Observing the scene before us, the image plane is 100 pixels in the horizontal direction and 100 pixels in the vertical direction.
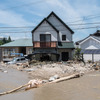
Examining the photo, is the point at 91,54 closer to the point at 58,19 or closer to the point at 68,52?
the point at 68,52

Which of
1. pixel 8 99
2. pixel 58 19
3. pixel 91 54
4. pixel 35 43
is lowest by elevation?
pixel 8 99

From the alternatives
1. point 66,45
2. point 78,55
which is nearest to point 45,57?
point 66,45

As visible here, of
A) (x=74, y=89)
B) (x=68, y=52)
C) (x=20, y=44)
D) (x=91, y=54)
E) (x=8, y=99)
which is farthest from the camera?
(x=20, y=44)

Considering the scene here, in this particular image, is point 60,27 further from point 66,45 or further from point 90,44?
point 90,44

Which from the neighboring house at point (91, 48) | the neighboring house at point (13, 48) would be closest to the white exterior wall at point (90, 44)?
the neighboring house at point (91, 48)

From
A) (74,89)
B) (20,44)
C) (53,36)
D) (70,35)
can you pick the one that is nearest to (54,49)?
(53,36)

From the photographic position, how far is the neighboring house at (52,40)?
23.7 metres

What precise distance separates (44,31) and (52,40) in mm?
1913

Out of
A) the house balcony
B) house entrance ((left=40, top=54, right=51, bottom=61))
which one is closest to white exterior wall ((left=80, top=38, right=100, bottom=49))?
the house balcony

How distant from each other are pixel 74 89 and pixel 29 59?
591 inches

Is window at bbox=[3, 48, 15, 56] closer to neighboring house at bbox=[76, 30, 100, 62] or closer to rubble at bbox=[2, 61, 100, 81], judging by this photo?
rubble at bbox=[2, 61, 100, 81]

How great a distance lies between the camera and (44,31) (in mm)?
24125

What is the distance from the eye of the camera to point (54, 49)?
23859 millimetres

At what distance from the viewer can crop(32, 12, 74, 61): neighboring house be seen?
23656mm
